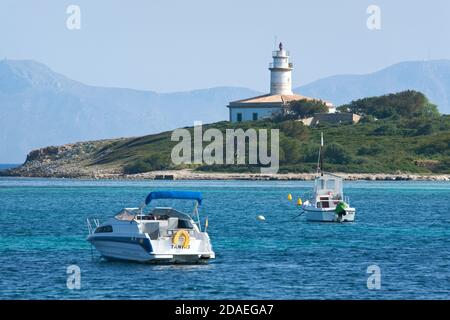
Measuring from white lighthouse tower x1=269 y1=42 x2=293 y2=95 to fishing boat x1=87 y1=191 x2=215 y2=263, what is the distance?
5328 inches

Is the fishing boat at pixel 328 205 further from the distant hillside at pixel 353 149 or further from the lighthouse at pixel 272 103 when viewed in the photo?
the lighthouse at pixel 272 103

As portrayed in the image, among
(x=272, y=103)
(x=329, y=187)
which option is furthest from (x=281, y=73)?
(x=329, y=187)

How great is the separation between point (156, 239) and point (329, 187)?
32178mm

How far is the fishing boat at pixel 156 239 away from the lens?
4531 cm

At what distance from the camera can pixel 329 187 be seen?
76.6 metres

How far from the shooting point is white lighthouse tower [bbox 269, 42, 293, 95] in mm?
181125

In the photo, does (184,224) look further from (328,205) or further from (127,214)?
(328,205)

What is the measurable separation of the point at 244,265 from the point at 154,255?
4.22 meters

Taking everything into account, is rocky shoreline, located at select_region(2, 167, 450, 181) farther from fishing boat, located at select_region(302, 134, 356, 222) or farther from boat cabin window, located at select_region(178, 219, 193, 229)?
boat cabin window, located at select_region(178, 219, 193, 229)

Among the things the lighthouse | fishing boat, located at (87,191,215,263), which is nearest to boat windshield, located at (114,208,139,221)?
fishing boat, located at (87,191,215,263)

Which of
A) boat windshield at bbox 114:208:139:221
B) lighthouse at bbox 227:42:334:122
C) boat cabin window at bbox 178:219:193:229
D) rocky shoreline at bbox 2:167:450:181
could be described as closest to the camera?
boat cabin window at bbox 178:219:193:229

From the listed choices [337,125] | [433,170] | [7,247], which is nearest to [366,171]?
[433,170]

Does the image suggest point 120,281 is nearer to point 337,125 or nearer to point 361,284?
point 361,284

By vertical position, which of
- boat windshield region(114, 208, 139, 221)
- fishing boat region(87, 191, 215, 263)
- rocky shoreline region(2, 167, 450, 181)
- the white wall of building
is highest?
the white wall of building
